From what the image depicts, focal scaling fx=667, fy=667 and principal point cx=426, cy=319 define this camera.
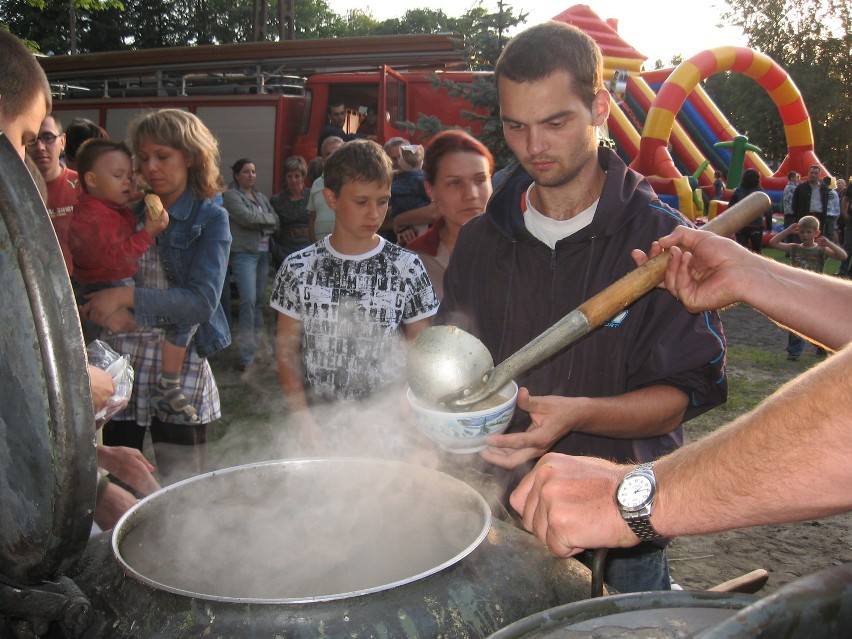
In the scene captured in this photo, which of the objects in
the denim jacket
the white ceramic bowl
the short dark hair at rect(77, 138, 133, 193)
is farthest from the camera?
the short dark hair at rect(77, 138, 133, 193)

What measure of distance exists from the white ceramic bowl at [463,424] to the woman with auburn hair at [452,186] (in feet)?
5.29

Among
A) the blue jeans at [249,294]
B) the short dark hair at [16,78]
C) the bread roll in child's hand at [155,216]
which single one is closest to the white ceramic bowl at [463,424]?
the short dark hair at [16,78]

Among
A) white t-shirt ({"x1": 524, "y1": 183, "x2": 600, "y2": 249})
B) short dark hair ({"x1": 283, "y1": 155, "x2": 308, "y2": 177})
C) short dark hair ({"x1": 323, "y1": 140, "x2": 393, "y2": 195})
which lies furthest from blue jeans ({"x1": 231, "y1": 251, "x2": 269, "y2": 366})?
white t-shirt ({"x1": 524, "y1": 183, "x2": 600, "y2": 249})

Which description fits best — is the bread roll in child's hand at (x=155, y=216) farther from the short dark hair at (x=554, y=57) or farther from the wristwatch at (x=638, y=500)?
the wristwatch at (x=638, y=500)

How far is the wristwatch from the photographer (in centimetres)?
108

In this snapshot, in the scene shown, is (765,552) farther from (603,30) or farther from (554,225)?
(603,30)

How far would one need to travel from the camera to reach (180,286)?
304 cm

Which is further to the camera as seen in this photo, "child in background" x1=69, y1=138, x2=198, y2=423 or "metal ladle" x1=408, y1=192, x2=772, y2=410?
"child in background" x1=69, y1=138, x2=198, y2=423

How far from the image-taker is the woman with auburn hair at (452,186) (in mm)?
3137

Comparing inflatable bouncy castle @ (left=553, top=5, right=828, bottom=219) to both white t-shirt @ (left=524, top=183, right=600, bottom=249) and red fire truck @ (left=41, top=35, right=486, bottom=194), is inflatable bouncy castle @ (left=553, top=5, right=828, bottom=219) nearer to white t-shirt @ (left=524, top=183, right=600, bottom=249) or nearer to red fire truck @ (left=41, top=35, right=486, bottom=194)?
red fire truck @ (left=41, top=35, right=486, bottom=194)

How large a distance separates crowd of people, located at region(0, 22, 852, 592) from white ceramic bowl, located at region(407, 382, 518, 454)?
0.04 m

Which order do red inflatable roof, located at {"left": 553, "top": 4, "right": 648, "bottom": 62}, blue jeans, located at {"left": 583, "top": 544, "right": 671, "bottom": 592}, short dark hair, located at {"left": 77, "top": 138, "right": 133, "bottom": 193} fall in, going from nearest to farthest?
blue jeans, located at {"left": 583, "top": 544, "right": 671, "bottom": 592} < short dark hair, located at {"left": 77, "top": 138, "right": 133, "bottom": 193} < red inflatable roof, located at {"left": 553, "top": 4, "right": 648, "bottom": 62}

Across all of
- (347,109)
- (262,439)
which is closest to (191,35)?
(347,109)

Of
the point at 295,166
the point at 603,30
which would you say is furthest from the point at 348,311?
the point at 603,30
